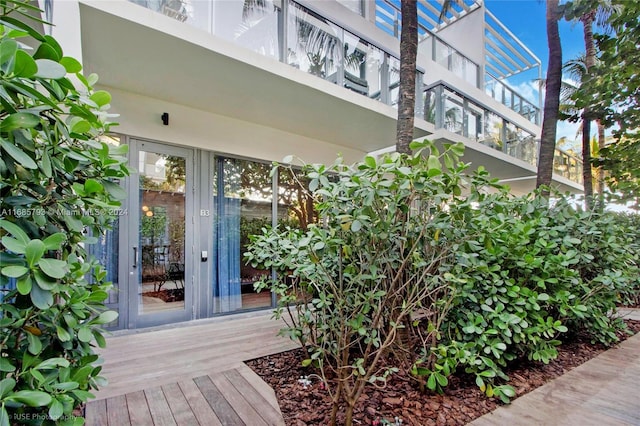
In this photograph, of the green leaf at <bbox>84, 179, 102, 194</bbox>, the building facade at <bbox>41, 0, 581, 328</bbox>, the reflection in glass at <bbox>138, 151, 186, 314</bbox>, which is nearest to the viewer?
the green leaf at <bbox>84, 179, 102, 194</bbox>

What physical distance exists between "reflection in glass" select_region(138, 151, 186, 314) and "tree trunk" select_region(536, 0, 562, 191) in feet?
21.8

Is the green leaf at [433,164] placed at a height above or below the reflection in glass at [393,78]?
below

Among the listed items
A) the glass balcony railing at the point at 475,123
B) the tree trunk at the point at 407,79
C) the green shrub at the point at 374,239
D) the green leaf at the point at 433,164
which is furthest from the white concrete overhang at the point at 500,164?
the green leaf at the point at 433,164

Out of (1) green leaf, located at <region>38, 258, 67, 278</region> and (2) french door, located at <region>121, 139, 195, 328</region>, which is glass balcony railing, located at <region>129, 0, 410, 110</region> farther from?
(1) green leaf, located at <region>38, 258, 67, 278</region>

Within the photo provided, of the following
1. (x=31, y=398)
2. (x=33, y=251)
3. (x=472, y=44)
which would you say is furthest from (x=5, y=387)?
(x=472, y=44)

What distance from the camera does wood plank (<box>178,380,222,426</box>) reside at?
2117 mm

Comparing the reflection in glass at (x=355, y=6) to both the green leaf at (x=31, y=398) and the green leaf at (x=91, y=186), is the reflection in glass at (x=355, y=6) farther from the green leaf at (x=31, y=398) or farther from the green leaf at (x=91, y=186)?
the green leaf at (x=31, y=398)

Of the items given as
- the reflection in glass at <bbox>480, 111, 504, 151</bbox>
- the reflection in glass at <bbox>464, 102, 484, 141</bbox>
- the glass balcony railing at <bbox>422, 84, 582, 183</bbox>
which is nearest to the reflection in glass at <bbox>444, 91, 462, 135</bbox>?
the glass balcony railing at <bbox>422, 84, 582, 183</bbox>

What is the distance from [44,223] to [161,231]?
400 centimetres

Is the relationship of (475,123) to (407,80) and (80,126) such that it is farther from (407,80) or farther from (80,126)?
(80,126)

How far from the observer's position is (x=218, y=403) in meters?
2.35

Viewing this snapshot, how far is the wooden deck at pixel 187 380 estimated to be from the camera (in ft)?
7.13

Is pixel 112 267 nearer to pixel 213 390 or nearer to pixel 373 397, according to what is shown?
pixel 213 390

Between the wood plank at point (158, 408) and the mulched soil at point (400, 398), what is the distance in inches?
31.4
